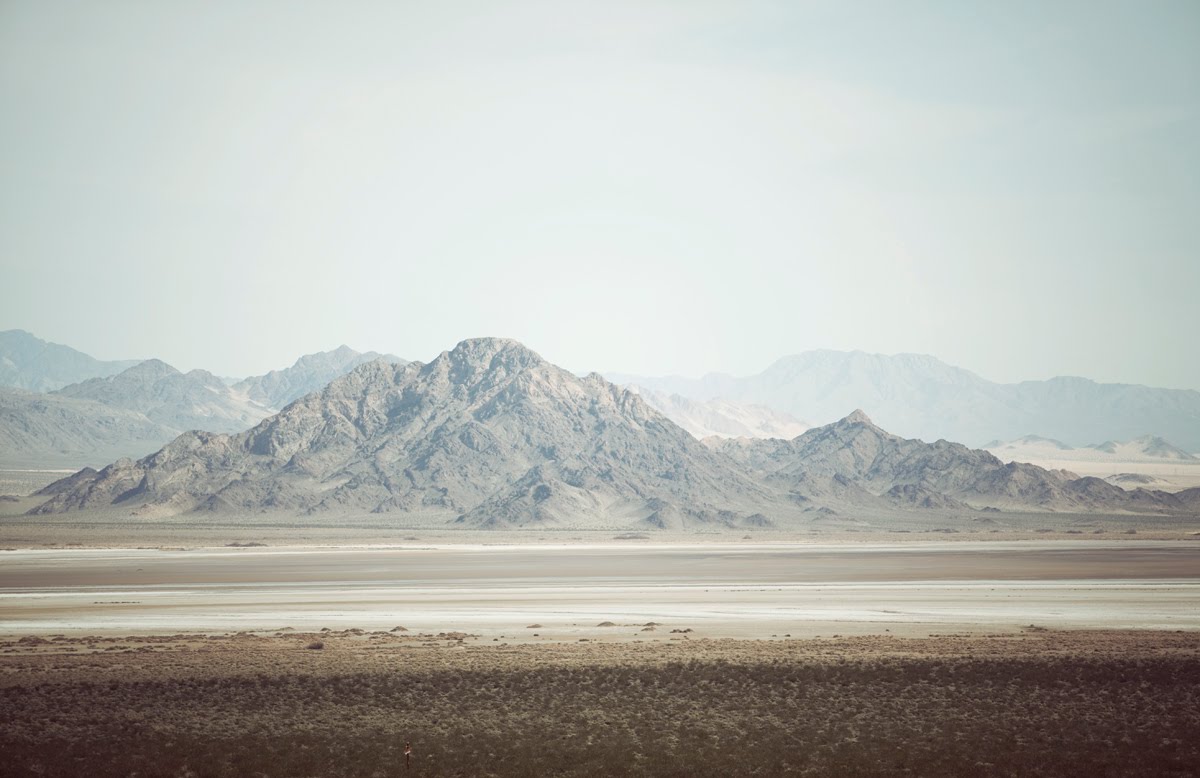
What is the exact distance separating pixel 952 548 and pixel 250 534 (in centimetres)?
9430

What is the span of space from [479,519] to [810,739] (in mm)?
156352

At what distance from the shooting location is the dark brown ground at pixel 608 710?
28.4m

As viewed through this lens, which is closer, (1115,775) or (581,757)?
(1115,775)

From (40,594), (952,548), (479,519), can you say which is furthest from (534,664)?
(479,519)

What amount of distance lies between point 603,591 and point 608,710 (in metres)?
40.1

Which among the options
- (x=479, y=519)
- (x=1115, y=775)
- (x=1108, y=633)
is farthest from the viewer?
(x=479, y=519)

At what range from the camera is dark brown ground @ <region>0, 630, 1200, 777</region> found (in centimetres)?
2842

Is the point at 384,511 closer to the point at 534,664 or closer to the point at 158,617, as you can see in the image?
the point at 158,617

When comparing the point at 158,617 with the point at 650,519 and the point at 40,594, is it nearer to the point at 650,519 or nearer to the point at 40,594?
the point at 40,594

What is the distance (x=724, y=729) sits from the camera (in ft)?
103

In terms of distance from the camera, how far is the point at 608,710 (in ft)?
110

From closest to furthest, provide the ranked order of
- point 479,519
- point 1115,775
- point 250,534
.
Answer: point 1115,775 → point 250,534 → point 479,519

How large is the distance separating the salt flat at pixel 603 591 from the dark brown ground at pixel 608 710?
9.55 m

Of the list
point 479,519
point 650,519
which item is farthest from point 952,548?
point 479,519
